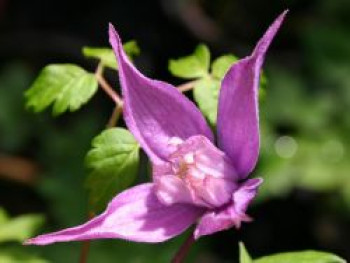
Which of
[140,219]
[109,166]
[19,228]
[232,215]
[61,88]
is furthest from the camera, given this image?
[19,228]

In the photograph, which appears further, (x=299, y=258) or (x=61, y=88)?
(x=61, y=88)

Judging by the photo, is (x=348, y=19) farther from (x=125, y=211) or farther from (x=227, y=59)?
(x=125, y=211)

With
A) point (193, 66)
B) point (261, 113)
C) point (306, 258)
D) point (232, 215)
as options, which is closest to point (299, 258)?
point (306, 258)

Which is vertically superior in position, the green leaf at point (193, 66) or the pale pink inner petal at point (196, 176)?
the green leaf at point (193, 66)

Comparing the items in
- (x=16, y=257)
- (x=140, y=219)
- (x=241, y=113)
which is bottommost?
(x=16, y=257)

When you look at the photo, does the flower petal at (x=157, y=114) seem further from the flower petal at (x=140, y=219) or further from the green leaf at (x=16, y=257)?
the green leaf at (x=16, y=257)

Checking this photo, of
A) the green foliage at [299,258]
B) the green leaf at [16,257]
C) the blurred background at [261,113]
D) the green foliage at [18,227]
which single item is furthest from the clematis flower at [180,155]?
the blurred background at [261,113]

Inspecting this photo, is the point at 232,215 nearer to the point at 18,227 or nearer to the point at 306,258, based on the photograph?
the point at 306,258
